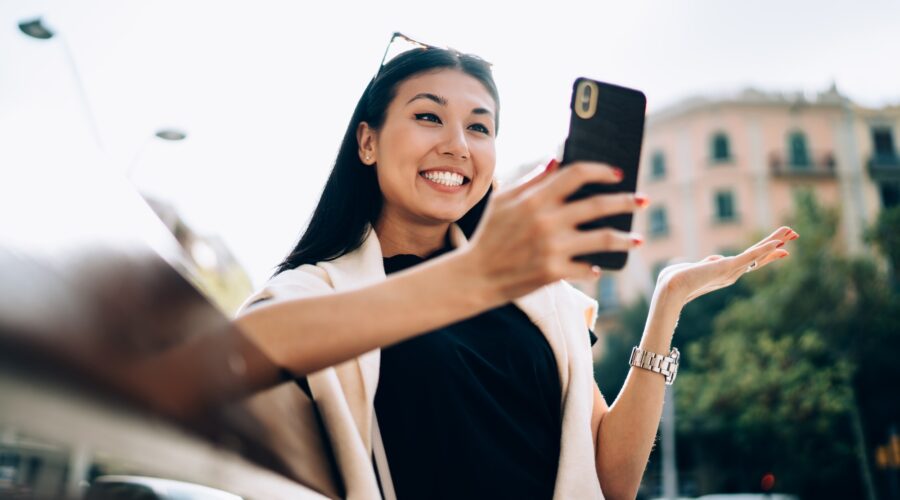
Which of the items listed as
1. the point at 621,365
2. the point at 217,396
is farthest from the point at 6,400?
the point at 621,365

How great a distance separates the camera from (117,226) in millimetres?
500

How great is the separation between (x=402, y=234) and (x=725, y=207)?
98.3ft

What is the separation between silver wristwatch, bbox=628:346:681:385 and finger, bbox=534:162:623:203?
979 mm

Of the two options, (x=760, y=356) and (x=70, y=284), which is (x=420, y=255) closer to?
(x=70, y=284)

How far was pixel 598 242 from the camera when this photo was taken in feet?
2.50

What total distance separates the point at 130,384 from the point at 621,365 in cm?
2552

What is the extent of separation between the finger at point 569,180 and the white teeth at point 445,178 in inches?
35.1

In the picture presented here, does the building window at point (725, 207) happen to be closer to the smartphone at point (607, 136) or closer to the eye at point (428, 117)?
the eye at point (428, 117)

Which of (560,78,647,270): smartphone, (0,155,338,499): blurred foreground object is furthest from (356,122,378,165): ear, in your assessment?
(0,155,338,499): blurred foreground object

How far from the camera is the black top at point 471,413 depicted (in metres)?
1.42

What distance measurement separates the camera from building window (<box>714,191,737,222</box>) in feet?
97.1

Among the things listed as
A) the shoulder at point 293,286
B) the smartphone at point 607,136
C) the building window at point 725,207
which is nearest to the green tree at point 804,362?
the building window at point 725,207

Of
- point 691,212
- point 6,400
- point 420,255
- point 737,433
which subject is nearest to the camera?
point 6,400

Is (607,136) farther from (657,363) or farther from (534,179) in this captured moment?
(657,363)
